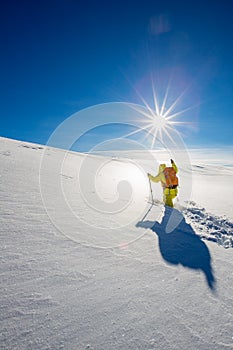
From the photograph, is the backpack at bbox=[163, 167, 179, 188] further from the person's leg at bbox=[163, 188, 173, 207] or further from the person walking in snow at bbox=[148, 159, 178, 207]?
the person's leg at bbox=[163, 188, 173, 207]

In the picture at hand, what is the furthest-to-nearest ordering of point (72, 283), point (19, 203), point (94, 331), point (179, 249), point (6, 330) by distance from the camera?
point (19, 203), point (179, 249), point (72, 283), point (94, 331), point (6, 330)

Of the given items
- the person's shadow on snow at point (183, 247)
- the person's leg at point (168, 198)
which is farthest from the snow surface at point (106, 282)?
the person's leg at point (168, 198)

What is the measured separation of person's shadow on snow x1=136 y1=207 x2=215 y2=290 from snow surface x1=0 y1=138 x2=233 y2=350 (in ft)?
0.05

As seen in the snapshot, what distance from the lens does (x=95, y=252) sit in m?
2.82

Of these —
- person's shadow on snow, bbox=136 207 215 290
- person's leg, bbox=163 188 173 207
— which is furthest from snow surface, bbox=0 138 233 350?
person's leg, bbox=163 188 173 207

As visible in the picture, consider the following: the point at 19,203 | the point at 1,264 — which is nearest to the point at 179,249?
the point at 1,264

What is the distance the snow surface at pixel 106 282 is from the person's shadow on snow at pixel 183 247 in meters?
0.02

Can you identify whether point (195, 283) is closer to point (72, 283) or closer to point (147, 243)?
point (147, 243)

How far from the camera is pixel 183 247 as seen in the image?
3.39m

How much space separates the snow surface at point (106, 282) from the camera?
1.65 m

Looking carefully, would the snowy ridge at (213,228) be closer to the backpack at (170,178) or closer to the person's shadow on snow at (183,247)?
the person's shadow on snow at (183,247)

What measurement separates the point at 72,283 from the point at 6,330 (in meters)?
0.70

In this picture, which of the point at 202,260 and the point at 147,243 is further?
the point at 147,243

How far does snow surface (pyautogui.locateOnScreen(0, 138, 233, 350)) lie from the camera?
1654 millimetres
